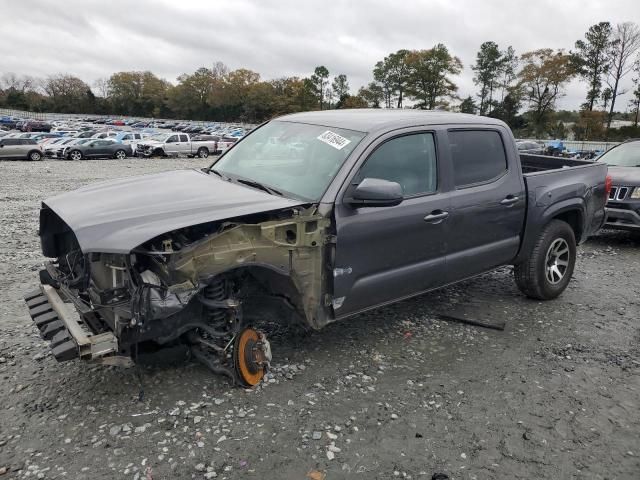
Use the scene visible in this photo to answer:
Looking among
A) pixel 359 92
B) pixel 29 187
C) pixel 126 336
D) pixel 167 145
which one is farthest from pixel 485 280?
pixel 359 92

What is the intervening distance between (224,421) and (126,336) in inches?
32.1

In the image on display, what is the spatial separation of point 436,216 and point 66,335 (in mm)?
2761

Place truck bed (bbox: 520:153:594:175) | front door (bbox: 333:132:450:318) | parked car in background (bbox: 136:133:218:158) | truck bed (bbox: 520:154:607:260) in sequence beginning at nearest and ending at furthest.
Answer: front door (bbox: 333:132:450:318)
truck bed (bbox: 520:154:607:260)
truck bed (bbox: 520:153:594:175)
parked car in background (bbox: 136:133:218:158)

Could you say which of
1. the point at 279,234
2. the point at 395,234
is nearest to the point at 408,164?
the point at 395,234

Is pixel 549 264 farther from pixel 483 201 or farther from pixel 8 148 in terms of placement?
pixel 8 148

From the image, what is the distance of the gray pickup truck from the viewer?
9.98 ft

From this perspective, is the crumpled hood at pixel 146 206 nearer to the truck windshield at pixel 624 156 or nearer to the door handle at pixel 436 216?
the door handle at pixel 436 216

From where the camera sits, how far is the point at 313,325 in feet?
12.0

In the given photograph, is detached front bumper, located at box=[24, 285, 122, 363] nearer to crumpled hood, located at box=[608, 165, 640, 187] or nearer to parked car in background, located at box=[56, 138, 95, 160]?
crumpled hood, located at box=[608, 165, 640, 187]

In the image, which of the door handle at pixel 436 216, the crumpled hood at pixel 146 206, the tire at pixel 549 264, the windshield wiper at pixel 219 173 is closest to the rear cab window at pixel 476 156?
the door handle at pixel 436 216

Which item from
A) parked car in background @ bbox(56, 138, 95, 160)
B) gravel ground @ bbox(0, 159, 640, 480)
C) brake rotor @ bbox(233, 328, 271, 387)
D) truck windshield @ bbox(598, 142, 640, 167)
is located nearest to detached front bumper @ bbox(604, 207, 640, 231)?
truck windshield @ bbox(598, 142, 640, 167)

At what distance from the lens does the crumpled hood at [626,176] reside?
7.86m

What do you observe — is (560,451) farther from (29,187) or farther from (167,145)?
(167,145)

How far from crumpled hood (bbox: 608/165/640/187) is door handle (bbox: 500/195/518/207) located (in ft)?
14.0
